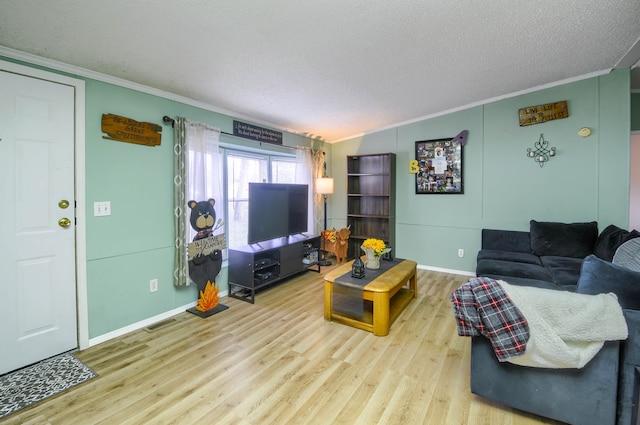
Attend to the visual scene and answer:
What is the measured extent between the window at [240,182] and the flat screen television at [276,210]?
37 centimetres

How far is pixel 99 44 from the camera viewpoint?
6.40 ft

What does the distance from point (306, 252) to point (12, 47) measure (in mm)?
3390

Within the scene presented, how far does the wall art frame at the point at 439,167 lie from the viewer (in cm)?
420

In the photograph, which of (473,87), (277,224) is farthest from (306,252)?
(473,87)

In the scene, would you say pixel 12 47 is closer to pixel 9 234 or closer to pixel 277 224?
pixel 9 234

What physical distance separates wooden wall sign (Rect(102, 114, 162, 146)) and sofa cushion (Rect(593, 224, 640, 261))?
424 cm

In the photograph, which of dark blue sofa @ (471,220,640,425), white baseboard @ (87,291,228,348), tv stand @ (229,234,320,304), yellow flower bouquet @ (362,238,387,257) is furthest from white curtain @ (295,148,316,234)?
dark blue sofa @ (471,220,640,425)

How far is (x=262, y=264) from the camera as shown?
3383mm

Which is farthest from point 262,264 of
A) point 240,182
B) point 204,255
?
point 240,182

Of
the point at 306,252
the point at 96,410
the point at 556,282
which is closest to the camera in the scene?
→ the point at 96,410

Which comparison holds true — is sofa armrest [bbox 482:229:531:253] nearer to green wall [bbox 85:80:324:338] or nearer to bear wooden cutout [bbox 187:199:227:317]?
bear wooden cutout [bbox 187:199:227:317]

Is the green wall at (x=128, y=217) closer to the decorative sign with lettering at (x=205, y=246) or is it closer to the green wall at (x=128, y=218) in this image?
the green wall at (x=128, y=218)

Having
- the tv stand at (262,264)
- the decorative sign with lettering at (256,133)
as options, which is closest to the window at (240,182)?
the decorative sign with lettering at (256,133)

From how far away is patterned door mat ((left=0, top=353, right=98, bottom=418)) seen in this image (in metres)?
1.73
